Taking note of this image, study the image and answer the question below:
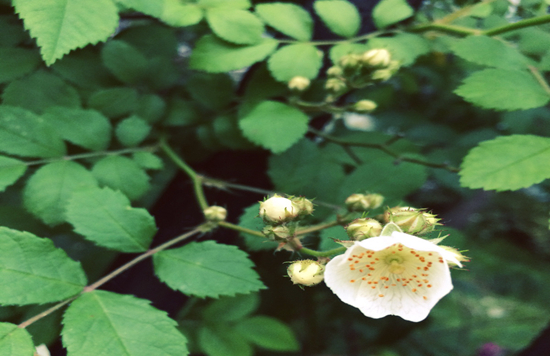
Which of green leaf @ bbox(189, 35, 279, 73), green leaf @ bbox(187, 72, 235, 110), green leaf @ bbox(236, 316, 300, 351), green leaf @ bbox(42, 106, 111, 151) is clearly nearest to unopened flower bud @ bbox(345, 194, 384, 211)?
green leaf @ bbox(189, 35, 279, 73)

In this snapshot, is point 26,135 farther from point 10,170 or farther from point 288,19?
point 288,19

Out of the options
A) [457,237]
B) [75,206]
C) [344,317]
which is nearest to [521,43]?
[457,237]

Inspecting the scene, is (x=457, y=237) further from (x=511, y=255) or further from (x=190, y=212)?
(x=511, y=255)

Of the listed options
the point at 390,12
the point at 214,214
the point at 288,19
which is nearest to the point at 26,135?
the point at 214,214

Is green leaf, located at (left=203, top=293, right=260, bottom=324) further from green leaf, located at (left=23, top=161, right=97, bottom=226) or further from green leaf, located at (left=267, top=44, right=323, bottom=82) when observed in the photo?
green leaf, located at (left=267, top=44, right=323, bottom=82)

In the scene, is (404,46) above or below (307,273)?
above

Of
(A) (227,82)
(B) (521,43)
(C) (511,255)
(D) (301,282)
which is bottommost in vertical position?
(C) (511,255)
